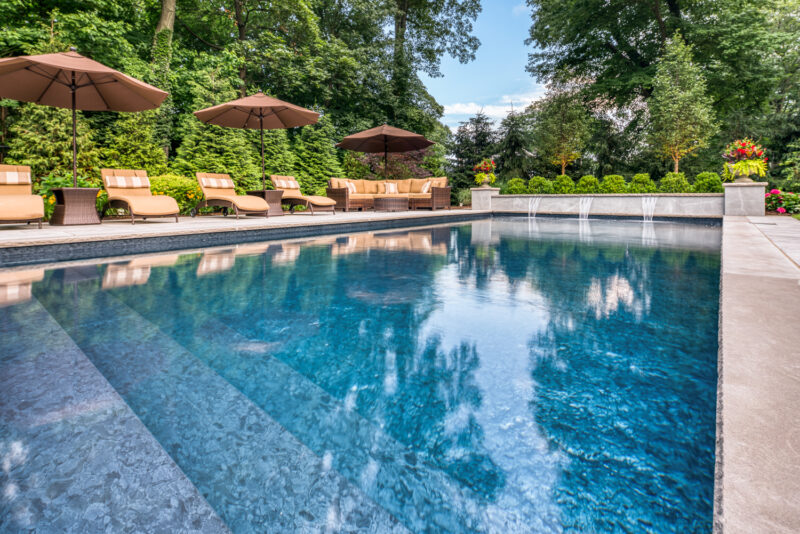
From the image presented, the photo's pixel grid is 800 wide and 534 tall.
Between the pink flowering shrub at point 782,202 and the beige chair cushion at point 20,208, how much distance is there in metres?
14.7

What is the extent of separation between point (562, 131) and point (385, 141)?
770 cm

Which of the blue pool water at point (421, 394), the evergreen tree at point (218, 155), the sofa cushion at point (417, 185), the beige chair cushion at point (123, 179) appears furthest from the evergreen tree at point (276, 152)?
the blue pool water at point (421, 394)

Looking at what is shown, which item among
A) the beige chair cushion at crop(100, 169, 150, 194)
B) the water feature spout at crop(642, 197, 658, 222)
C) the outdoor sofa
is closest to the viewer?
the beige chair cushion at crop(100, 169, 150, 194)

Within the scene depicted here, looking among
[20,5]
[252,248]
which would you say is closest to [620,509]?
[252,248]

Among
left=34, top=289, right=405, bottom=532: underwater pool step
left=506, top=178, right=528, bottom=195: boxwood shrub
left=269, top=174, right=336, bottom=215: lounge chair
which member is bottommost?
left=34, top=289, right=405, bottom=532: underwater pool step

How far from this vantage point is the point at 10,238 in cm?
458

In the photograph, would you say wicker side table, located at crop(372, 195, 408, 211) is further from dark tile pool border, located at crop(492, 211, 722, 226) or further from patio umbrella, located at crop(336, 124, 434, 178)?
dark tile pool border, located at crop(492, 211, 722, 226)

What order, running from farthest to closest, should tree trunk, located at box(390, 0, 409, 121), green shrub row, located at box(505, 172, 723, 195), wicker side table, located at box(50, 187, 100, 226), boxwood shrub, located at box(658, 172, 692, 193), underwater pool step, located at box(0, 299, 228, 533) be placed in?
tree trunk, located at box(390, 0, 409, 121) → boxwood shrub, located at box(658, 172, 692, 193) → green shrub row, located at box(505, 172, 723, 195) → wicker side table, located at box(50, 187, 100, 226) → underwater pool step, located at box(0, 299, 228, 533)

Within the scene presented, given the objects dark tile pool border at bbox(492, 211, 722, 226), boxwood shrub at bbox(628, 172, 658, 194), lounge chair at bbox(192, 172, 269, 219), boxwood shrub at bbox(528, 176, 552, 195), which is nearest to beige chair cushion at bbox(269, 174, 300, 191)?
lounge chair at bbox(192, 172, 269, 219)

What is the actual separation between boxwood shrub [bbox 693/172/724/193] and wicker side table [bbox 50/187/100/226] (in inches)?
540

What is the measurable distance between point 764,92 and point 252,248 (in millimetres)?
21895

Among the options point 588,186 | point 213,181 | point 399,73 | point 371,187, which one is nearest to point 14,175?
point 213,181

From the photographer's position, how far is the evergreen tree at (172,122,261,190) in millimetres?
10594

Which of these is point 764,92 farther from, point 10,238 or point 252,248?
point 10,238
